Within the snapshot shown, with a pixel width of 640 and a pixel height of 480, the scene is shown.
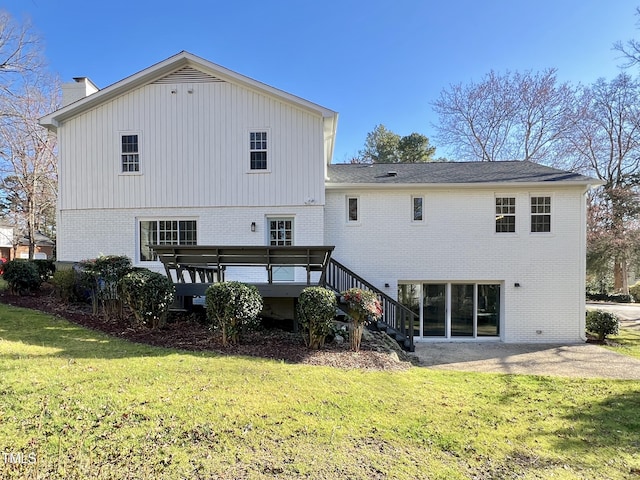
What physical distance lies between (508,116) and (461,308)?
828 inches

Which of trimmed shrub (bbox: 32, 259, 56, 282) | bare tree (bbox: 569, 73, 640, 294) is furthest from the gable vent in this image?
bare tree (bbox: 569, 73, 640, 294)

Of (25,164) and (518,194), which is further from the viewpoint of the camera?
(25,164)

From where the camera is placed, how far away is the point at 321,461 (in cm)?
321

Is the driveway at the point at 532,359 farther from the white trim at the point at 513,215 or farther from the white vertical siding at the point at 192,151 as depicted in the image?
the white vertical siding at the point at 192,151

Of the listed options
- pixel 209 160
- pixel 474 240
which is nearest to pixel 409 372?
pixel 474 240

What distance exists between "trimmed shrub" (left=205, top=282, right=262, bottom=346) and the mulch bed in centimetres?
33

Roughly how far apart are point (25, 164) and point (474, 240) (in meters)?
26.0

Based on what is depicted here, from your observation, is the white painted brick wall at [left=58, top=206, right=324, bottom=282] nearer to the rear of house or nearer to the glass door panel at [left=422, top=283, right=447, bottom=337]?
the rear of house

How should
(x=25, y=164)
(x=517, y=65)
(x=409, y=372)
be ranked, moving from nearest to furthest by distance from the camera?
(x=409, y=372)
(x=25, y=164)
(x=517, y=65)

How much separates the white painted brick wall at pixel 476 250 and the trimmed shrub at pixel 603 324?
0.63 metres

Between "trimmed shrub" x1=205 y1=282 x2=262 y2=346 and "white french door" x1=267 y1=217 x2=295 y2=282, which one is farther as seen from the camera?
"white french door" x1=267 y1=217 x2=295 y2=282

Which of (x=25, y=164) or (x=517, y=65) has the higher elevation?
(x=517, y=65)

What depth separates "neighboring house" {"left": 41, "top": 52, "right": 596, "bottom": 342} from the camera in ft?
36.0

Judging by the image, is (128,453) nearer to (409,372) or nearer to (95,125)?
(409,372)
